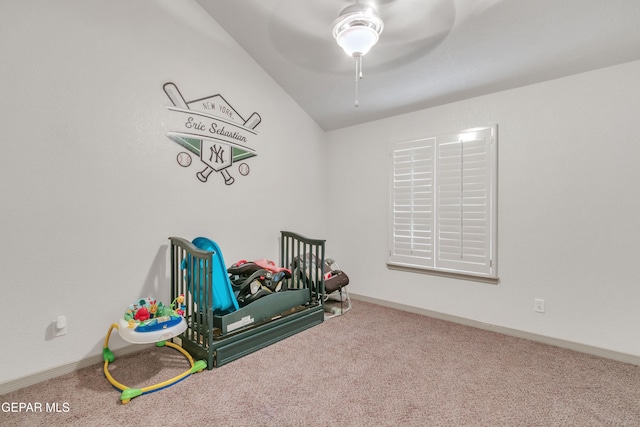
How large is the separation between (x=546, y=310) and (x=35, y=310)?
12.8 ft

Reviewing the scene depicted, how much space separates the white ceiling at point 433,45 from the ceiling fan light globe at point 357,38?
0.99ft

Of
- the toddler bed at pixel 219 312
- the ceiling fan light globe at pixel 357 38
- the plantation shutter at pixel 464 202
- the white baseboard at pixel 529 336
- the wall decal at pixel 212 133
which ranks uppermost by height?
the ceiling fan light globe at pixel 357 38

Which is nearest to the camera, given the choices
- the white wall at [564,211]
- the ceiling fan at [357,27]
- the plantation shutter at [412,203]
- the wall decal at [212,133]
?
the ceiling fan at [357,27]

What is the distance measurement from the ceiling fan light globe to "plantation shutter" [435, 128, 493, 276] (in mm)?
1459

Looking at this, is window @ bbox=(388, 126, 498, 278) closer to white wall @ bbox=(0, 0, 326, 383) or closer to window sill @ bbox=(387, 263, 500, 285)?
window sill @ bbox=(387, 263, 500, 285)

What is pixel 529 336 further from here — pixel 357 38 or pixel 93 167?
pixel 93 167

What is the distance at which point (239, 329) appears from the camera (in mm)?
2379

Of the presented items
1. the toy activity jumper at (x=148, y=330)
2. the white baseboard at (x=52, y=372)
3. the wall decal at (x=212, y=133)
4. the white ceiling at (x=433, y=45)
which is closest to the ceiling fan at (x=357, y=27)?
the white ceiling at (x=433, y=45)

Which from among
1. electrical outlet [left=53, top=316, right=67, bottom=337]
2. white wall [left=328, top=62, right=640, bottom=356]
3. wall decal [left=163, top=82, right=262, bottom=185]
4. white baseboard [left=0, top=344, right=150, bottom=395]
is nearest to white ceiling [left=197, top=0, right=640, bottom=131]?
white wall [left=328, top=62, right=640, bottom=356]

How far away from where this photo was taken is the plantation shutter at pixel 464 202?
2.89 m

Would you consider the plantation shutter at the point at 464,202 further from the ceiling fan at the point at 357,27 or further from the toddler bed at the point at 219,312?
the toddler bed at the point at 219,312

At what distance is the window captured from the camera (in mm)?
2881

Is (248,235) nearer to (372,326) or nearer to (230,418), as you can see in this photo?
(372,326)

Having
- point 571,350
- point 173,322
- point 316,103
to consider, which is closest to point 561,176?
point 571,350
